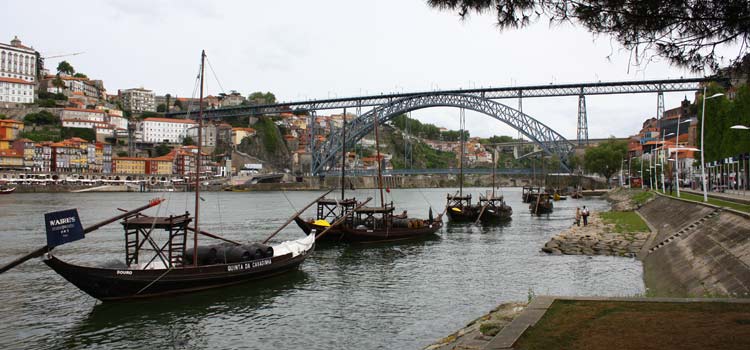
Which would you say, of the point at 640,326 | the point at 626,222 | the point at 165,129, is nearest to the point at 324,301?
the point at 640,326

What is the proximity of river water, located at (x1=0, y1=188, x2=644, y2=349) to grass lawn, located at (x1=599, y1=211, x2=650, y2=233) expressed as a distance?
6290 mm

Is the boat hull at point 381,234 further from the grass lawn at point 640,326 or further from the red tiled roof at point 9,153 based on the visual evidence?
the red tiled roof at point 9,153

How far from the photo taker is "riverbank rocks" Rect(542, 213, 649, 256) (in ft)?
77.6

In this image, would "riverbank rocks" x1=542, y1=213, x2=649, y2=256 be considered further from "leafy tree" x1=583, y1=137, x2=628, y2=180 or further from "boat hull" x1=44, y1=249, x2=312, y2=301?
"leafy tree" x1=583, y1=137, x2=628, y2=180

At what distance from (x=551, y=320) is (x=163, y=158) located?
123m

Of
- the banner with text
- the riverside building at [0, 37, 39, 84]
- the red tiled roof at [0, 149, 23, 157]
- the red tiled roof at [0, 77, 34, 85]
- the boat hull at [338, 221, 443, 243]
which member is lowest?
the boat hull at [338, 221, 443, 243]

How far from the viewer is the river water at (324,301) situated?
12867mm

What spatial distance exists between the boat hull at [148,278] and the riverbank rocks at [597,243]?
13.2 metres

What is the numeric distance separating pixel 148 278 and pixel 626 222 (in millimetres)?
26412

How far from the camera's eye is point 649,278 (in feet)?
58.7

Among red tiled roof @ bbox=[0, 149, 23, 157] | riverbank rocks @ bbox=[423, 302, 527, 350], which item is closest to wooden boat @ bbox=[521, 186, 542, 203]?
riverbank rocks @ bbox=[423, 302, 527, 350]

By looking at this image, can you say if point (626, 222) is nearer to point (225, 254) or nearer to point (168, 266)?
point (225, 254)

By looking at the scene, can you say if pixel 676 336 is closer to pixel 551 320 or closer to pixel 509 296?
pixel 551 320

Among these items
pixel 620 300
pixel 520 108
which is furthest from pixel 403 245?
pixel 520 108
